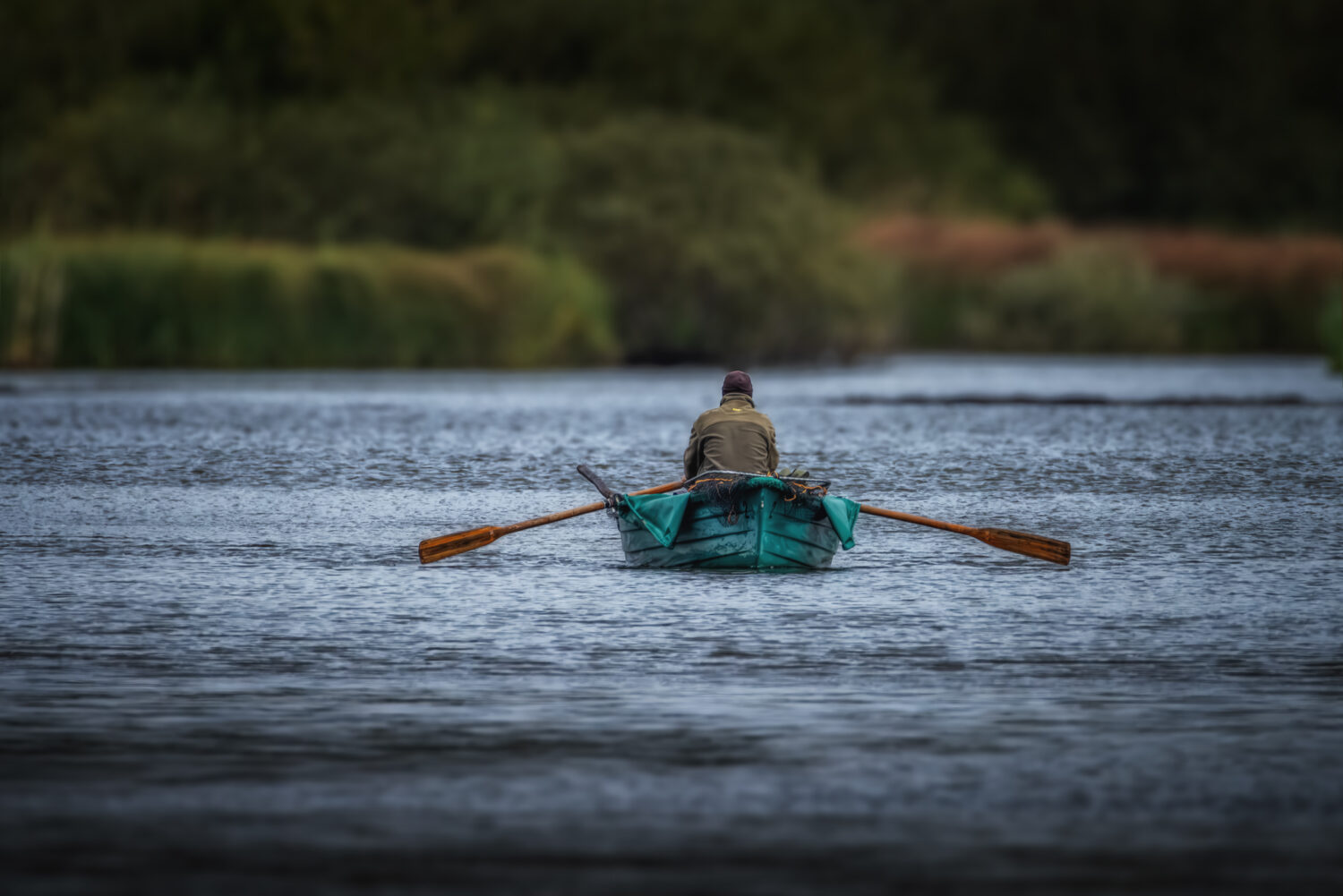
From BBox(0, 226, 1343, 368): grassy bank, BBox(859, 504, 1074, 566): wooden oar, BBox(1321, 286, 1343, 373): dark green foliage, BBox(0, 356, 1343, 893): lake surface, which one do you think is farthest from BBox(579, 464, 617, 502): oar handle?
BBox(0, 226, 1343, 368): grassy bank

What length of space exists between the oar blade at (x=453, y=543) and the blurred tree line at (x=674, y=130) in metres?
33.8

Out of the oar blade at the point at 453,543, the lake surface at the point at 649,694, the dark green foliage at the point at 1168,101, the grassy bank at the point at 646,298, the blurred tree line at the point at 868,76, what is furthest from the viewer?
the dark green foliage at the point at 1168,101

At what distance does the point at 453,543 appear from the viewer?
644 inches

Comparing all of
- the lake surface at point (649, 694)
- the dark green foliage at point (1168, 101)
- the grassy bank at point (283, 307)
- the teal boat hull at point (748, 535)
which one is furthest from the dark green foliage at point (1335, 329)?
the dark green foliage at point (1168, 101)

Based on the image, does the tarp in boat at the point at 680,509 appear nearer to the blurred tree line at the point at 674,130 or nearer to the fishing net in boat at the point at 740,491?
the fishing net in boat at the point at 740,491

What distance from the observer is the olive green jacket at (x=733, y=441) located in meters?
16.5

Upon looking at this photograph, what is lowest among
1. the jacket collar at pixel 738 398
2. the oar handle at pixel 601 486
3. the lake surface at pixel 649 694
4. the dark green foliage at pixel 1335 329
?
the lake surface at pixel 649 694

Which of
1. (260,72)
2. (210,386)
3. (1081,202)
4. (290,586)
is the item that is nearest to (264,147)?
(260,72)

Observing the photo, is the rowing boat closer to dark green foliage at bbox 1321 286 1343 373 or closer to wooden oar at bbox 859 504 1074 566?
wooden oar at bbox 859 504 1074 566

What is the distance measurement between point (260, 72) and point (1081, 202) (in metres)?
37.0

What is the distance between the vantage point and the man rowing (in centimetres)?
1647

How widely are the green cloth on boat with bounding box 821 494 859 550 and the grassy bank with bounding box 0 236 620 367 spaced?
3498cm

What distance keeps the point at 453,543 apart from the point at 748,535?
203 centimetres

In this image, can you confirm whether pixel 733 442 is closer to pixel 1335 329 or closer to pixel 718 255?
pixel 1335 329
